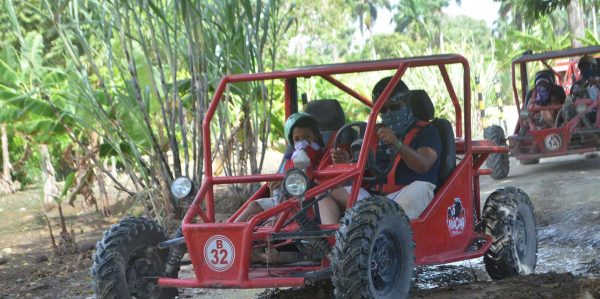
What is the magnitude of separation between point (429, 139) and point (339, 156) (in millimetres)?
568

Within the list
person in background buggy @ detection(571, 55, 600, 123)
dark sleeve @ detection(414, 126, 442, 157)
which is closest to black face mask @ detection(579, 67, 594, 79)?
person in background buggy @ detection(571, 55, 600, 123)

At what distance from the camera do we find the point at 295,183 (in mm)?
4773

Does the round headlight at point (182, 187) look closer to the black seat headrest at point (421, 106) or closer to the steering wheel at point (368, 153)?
the steering wheel at point (368, 153)

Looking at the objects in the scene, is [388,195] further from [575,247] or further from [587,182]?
[587,182]

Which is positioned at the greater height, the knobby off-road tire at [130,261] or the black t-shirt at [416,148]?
the black t-shirt at [416,148]

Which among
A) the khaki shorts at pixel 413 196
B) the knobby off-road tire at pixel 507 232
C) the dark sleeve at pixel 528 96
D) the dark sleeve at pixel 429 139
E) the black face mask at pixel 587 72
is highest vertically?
the black face mask at pixel 587 72

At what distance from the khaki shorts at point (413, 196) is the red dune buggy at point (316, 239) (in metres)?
0.04

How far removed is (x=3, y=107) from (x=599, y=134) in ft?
23.8

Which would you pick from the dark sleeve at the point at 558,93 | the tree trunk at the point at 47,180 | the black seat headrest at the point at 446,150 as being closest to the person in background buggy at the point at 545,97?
the dark sleeve at the point at 558,93

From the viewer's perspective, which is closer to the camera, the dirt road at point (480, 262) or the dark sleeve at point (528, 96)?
the dirt road at point (480, 262)

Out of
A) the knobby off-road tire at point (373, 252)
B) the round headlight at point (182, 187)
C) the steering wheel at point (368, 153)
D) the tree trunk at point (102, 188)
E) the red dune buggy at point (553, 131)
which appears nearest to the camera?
the knobby off-road tire at point (373, 252)

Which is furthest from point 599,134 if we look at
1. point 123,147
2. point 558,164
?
point 123,147

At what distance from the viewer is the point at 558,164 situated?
13.9m

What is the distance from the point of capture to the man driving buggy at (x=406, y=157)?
→ 18.0 feet
